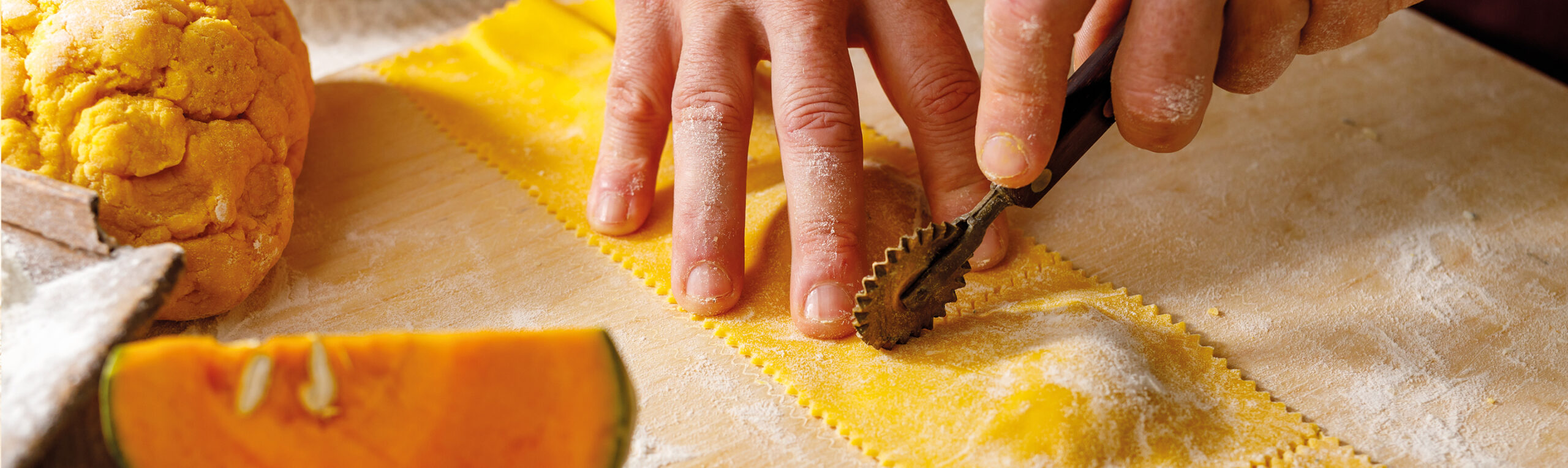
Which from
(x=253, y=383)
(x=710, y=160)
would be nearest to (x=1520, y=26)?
(x=710, y=160)

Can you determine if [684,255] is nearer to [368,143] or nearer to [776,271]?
[776,271]

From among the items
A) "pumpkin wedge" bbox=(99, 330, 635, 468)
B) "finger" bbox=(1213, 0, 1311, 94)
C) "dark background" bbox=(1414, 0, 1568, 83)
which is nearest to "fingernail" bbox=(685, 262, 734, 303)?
"pumpkin wedge" bbox=(99, 330, 635, 468)

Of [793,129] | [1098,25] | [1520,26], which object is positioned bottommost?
[1520,26]

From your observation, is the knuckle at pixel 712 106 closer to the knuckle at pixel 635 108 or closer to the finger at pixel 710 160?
the finger at pixel 710 160

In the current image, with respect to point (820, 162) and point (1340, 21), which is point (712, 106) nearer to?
point (820, 162)

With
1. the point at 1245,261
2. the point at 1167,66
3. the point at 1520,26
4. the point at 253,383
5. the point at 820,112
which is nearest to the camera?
the point at 253,383

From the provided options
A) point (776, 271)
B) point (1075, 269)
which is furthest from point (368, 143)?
point (1075, 269)
